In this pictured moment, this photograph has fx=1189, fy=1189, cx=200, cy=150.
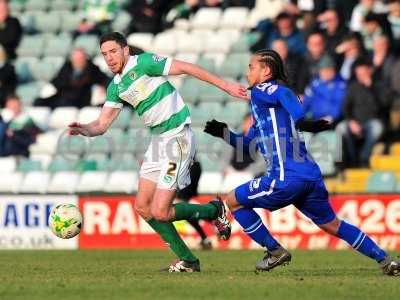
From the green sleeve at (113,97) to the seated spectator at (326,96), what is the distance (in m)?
8.23

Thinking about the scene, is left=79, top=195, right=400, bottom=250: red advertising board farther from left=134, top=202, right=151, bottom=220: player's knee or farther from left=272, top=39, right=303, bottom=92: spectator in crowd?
left=134, top=202, right=151, bottom=220: player's knee

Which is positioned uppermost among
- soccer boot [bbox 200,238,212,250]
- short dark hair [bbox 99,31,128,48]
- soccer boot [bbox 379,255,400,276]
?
short dark hair [bbox 99,31,128,48]

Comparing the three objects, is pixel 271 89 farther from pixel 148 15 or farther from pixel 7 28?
pixel 7 28

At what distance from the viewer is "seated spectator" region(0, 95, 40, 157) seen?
69.2ft

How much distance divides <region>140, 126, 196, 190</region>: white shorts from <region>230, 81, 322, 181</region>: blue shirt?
0.82m

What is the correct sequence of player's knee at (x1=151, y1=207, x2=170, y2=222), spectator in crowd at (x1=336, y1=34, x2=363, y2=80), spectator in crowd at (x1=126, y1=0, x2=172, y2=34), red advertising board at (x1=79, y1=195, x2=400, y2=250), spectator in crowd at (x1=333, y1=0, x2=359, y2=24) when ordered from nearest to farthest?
player's knee at (x1=151, y1=207, x2=170, y2=222), red advertising board at (x1=79, y1=195, x2=400, y2=250), spectator in crowd at (x1=336, y1=34, x2=363, y2=80), spectator in crowd at (x1=333, y1=0, x2=359, y2=24), spectator in crowd at (x1=126, y1=0, x2=172, y2=34)

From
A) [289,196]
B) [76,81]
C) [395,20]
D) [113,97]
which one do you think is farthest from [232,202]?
[76,81]

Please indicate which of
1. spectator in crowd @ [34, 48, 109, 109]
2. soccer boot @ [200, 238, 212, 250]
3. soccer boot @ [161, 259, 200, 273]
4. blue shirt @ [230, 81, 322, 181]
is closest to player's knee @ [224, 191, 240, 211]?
blue shirt @ [230, 81, 322, 181]

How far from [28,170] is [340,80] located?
567 centimetres

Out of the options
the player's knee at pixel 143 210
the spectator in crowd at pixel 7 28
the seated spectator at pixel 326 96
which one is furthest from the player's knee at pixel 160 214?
the spectator in crowd at pixel 7 28

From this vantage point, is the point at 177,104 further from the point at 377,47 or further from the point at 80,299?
the point at 377,47

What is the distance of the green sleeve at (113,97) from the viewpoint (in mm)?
10976

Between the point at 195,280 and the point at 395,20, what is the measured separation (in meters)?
11.5

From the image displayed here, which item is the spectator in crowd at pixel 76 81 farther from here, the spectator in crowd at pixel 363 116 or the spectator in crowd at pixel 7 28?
the spectator in crowd at pixel 363 116
